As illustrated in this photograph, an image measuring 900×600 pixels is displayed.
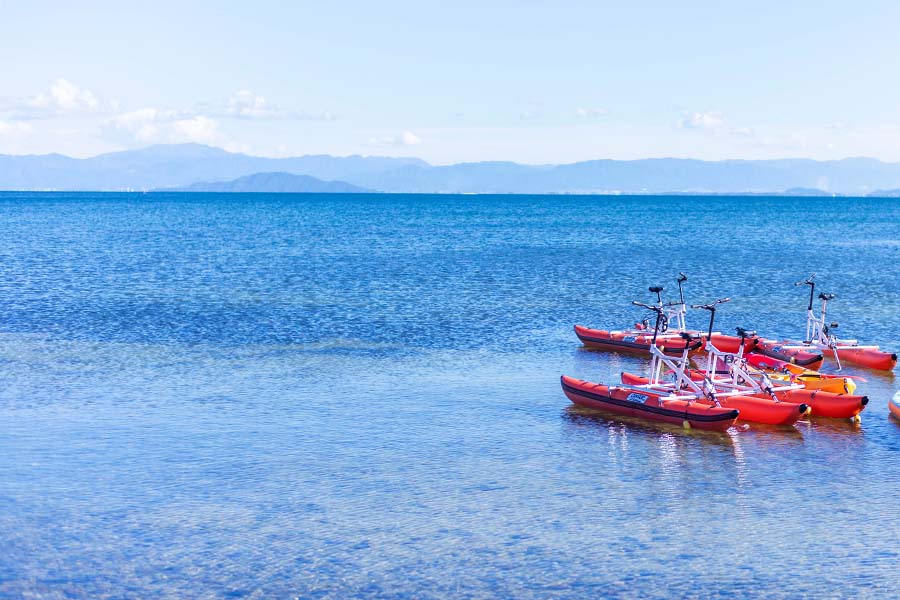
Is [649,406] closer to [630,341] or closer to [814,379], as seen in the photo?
[814,379]

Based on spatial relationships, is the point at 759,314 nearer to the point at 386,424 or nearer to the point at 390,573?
the point at 386,424

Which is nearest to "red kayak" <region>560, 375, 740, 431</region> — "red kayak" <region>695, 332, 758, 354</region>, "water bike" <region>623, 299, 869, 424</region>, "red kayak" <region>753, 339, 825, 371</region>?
"water bike" <region>623, 299, 869, 424</region>

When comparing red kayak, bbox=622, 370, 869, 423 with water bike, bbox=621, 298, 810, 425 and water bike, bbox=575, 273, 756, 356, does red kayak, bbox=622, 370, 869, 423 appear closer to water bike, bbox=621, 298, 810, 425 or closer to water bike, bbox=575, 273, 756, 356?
water bike, bbox=621, 298, 810, 425

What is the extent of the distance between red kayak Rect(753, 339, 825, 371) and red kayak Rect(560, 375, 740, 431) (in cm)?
1065

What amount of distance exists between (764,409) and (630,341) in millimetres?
12521

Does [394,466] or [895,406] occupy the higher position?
[895,406]

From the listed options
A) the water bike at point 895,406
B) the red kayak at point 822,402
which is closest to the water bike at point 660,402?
the red kayak at point 822,402

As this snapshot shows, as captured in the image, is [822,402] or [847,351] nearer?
[822,402]

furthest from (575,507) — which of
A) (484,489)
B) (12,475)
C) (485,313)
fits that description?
(485,313)

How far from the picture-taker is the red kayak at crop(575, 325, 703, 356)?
39.0m

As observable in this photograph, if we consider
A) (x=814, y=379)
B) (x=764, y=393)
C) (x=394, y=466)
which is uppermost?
(x=814, y=379)

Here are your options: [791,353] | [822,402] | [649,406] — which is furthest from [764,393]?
[791,353]

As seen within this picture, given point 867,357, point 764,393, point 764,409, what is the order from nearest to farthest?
1. point 764,409
2. point 764,393
3. point 867,357

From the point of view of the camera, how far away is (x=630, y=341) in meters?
40.4
